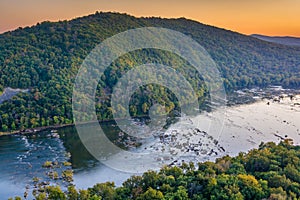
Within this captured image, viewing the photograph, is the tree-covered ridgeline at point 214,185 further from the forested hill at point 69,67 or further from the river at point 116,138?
the forested hill at point 69,67

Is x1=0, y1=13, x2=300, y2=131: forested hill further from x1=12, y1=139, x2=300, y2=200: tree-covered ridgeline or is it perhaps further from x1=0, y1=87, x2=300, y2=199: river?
x1=12, y1=139, x2=300, y2=200: tree-covered ridgeline

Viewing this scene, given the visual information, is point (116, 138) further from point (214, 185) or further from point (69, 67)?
point (69, 67)

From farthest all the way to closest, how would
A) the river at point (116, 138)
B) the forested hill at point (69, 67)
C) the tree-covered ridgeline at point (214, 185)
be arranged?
the forested hill at point (69, 67)
the river at point (116, 138)
the tree-covered ridgeline at point (214, 185)

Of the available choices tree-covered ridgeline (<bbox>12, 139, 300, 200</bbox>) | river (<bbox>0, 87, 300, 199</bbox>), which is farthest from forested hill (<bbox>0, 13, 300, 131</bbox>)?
tree-covered ridgeline (<bbox>12, 139, 300, 200</bbox>)

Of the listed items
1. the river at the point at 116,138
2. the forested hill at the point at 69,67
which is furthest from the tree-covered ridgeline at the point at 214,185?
Result: the forested hill at the point at 69,67

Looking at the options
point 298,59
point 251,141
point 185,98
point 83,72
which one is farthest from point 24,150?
point 298,59

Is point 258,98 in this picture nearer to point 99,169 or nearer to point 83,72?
point 83,72

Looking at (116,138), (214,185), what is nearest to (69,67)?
(116,138)
